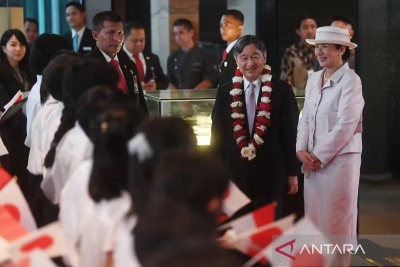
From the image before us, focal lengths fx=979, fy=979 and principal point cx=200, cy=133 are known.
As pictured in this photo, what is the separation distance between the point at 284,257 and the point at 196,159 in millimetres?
720

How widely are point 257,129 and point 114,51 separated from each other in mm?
1467

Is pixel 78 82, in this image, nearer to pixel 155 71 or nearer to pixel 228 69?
pixel 228 69

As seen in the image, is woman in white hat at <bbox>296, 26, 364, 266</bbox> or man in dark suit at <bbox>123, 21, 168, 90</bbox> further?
man in dark suit at <bbox>123, 21, 168, 90</bbox>

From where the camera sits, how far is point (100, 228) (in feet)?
12.1

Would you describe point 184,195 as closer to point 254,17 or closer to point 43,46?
point 43,46

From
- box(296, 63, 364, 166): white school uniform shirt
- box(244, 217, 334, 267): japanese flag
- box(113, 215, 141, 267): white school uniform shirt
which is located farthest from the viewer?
box(296, 63, 364, 166): white school uniform shirt

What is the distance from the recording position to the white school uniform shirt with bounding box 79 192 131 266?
360cm

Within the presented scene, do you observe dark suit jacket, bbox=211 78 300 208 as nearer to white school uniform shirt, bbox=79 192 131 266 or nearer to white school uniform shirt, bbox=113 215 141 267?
white school uniform shirt, bbox=79 192 131 266

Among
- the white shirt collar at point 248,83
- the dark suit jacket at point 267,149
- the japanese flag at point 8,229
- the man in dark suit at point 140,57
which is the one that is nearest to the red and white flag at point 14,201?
the japanese flag at point 8,229

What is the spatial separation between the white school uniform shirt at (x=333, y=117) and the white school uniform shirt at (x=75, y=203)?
2302mm

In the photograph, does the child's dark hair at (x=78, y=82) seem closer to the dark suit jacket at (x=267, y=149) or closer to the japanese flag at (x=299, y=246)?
the dark suit jacket at (x=267, y=149)

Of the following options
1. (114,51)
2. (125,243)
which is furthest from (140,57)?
(125,243)

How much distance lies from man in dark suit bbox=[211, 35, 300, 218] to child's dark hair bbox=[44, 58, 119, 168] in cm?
136

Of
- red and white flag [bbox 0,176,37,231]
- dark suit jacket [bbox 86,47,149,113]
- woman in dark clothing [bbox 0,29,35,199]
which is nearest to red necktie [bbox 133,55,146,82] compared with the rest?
woman in dark clothing [bbox 0,29,35,199]
